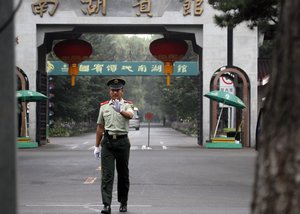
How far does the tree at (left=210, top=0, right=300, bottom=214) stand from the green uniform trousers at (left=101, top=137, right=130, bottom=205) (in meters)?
6.02

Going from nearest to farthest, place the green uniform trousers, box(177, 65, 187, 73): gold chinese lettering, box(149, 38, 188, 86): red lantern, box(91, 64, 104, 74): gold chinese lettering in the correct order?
the green uniform trousers < box(149, 38, 188, 86): red lantern < box(177, 65, 187, 73): gold chinese lettering < box(91, 64, 104, 74): gold chinese lettering

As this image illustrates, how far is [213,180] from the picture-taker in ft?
47.3

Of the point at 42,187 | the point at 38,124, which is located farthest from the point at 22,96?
the point at 42,187

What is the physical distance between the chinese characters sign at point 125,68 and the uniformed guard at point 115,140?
3443cm

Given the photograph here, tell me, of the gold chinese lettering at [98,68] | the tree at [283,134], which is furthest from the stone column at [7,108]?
the gold chinese lettering at [98,68]

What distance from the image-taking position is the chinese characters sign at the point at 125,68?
43975 mm

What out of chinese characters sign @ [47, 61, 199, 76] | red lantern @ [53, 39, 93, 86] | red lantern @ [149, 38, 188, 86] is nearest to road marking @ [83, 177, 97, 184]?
red lantern @ [149, 38, 188, 86]

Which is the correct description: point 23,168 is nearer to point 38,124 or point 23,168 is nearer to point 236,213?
point 236,213

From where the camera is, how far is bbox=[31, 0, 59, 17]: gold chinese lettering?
27844mm

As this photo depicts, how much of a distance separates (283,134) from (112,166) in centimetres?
626

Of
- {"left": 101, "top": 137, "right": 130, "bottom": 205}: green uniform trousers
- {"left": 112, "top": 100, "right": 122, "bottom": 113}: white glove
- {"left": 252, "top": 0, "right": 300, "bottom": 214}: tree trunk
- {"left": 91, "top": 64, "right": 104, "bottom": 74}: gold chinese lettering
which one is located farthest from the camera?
{"left": 91, "top": 64, "right": 104, "bottom": 74}: gold chinese lettering

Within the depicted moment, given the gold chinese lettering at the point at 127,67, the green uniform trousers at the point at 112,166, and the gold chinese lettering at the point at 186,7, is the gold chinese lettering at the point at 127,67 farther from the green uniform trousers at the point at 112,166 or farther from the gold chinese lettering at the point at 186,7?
the green uniform trousers at the point at 112,166

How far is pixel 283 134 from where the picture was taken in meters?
3.06

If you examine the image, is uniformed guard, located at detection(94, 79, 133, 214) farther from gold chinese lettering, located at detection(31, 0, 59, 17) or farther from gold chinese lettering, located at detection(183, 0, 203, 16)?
gold chinese lettering, located at detection(31, 0, 59, 17)
